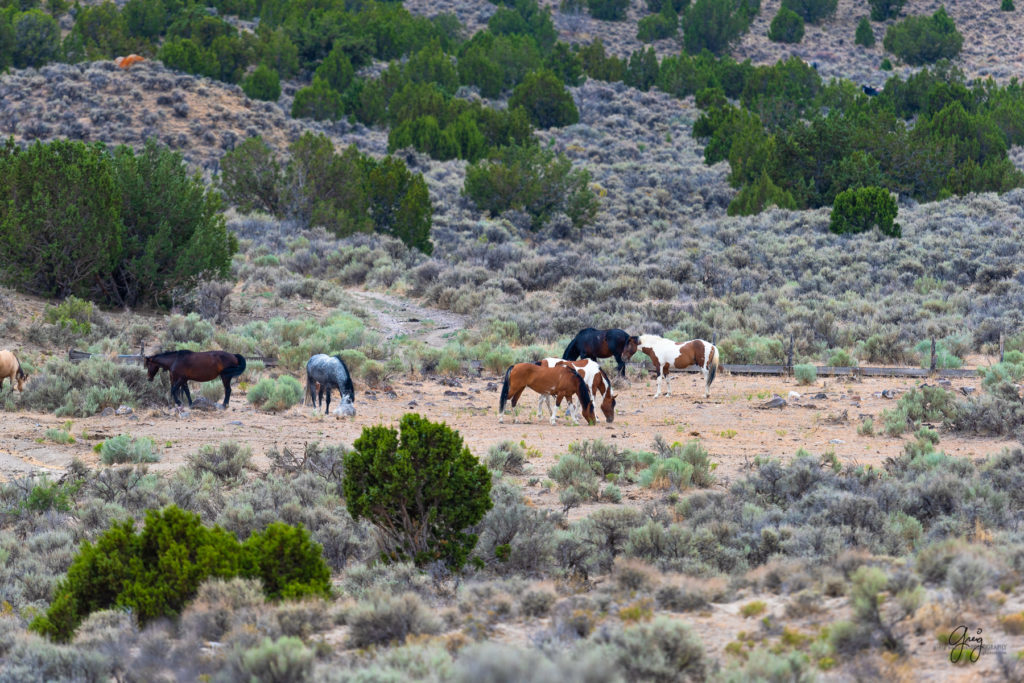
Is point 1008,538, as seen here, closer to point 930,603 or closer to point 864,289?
point 930,603

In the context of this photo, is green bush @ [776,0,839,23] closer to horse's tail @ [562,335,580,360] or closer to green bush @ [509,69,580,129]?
green bush @ [509,69,580,129]

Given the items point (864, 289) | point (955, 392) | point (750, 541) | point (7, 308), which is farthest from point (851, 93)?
point (750, 541)

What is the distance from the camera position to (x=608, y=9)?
3174 inches

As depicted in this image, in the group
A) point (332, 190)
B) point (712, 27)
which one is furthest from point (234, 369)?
point (712, 27)

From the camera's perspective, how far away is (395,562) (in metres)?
7.54

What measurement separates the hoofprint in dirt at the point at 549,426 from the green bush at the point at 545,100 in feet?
131

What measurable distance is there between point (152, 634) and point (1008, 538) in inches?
221

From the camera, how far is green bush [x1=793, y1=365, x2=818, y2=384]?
56.4 ft

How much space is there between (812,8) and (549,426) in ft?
253

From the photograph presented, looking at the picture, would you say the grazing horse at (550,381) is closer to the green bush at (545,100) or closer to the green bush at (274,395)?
the green bush at (274,395)

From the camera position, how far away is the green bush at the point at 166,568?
611cm

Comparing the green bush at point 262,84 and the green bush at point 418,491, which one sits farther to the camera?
the green bush at point 262,84

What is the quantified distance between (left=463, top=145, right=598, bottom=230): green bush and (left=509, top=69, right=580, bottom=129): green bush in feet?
49.4

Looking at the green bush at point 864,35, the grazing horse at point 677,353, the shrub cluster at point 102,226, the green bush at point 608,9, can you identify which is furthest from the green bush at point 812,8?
the grazing horse at point 677,353
